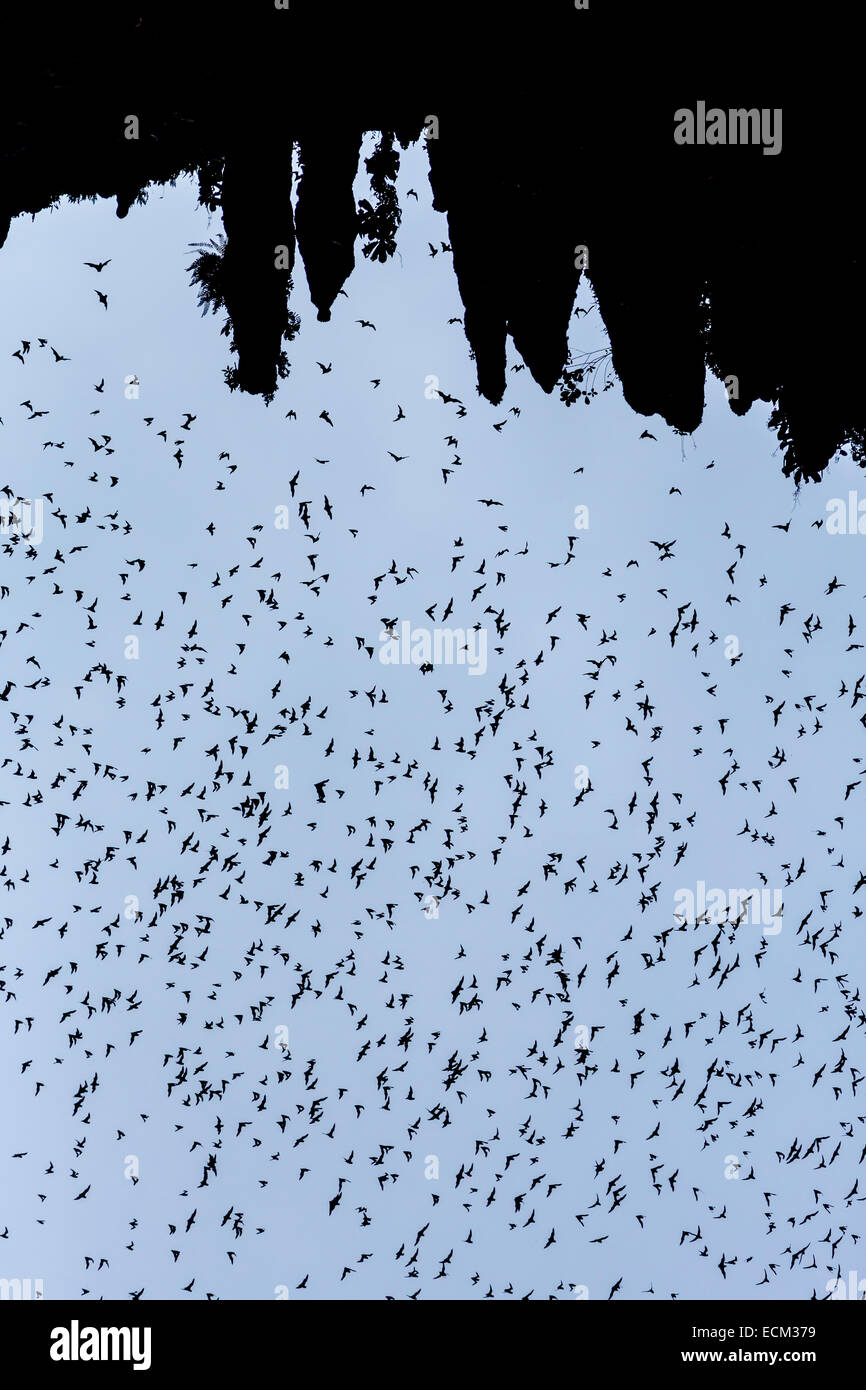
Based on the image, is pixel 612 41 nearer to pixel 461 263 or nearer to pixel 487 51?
pixel 487 51

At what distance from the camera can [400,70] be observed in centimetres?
923

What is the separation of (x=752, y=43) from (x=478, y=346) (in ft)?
12.3

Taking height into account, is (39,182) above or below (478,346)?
above

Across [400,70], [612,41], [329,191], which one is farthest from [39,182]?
[612,41]

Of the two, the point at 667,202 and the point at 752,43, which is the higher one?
the point at 752,43
